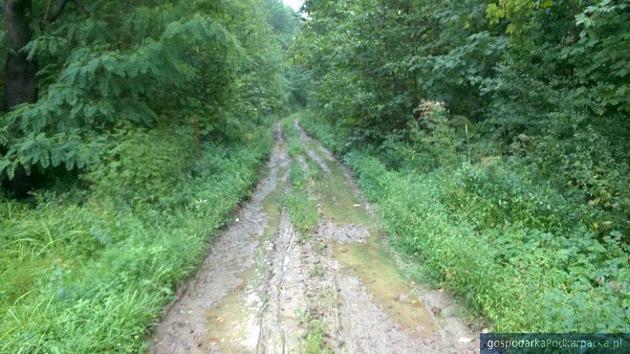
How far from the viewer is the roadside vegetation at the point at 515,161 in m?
4.37

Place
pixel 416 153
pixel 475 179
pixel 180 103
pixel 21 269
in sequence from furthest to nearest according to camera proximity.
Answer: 1. pixel 180 103
2. pixel 416 153
3. pixel 475 179
4. pixel 21 269

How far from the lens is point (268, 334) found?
177 inches

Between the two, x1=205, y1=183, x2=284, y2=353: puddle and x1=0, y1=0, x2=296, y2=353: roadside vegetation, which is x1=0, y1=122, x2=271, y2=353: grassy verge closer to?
x1=0, y1=0, x2=296, y2=353: roadside vegetation

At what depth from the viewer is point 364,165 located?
11812 mm

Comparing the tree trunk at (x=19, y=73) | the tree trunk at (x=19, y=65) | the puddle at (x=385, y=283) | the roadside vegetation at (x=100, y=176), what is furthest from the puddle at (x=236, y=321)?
the tree trunk at (x=19, y=65)

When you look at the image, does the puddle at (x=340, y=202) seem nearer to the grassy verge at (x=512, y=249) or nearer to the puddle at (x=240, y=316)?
the grassy verge at (x=512, y=249)

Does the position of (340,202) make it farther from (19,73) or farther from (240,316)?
(19,73)

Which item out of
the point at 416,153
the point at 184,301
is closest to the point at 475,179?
the point at 416,153

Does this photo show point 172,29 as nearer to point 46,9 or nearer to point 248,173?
point 46,9

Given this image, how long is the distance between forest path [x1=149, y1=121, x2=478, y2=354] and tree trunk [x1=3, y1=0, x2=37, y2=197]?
430cm

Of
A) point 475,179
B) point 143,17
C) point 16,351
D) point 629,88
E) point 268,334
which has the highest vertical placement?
point 143,17

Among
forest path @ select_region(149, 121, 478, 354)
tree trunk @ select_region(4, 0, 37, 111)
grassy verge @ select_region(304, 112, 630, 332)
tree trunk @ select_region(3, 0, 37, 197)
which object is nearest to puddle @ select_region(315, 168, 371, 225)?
forest path @ select_region(149, 121, 478, 354)

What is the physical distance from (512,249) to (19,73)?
9.14 meters

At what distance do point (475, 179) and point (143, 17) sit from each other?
665 centimetres
